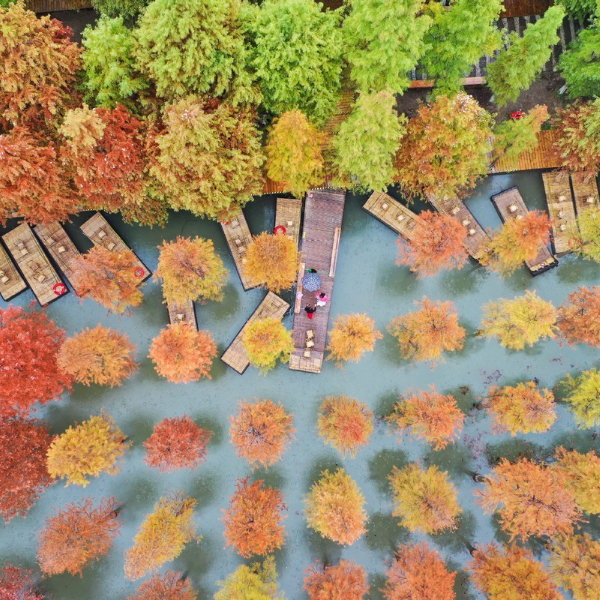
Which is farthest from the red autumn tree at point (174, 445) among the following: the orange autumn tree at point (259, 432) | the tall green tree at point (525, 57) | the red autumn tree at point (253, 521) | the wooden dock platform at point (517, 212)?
the tall green tree at point (525, 57)

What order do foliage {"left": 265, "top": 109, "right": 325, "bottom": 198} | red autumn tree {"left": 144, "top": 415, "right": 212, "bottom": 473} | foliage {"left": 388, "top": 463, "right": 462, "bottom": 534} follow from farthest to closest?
foliage {"left": 388, "top": 463, "right": 462, "bottom": 534} < red autumn tree {"left": 144, "top": 415, "right": 212, "bottom": 473} < foliage {"left": 265, "top": 109, "right": 325, "bottom": 198}

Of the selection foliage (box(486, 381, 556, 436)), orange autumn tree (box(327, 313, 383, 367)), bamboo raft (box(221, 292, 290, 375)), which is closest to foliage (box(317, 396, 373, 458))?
orange autumn tree (box(327, 313, 383, 367))

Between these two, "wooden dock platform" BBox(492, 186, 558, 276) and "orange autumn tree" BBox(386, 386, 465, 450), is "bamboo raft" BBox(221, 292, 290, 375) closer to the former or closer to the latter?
"orange autumn tree" BBox(386, 386, 465, 450)

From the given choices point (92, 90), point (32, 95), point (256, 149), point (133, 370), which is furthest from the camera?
point (133, 370)

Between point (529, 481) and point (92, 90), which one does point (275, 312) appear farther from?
point (529, 481)

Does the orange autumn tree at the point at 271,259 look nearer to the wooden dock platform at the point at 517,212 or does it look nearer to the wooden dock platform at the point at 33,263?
the wooden dock platform at the point at 33,263

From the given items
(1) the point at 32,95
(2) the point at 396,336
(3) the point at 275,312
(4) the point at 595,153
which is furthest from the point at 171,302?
(4) the point at 595,153

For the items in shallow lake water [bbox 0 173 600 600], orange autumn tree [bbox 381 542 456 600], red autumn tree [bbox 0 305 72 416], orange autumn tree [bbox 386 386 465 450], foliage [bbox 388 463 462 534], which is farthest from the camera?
shallow lake water [bbox 0 173 600 600]
